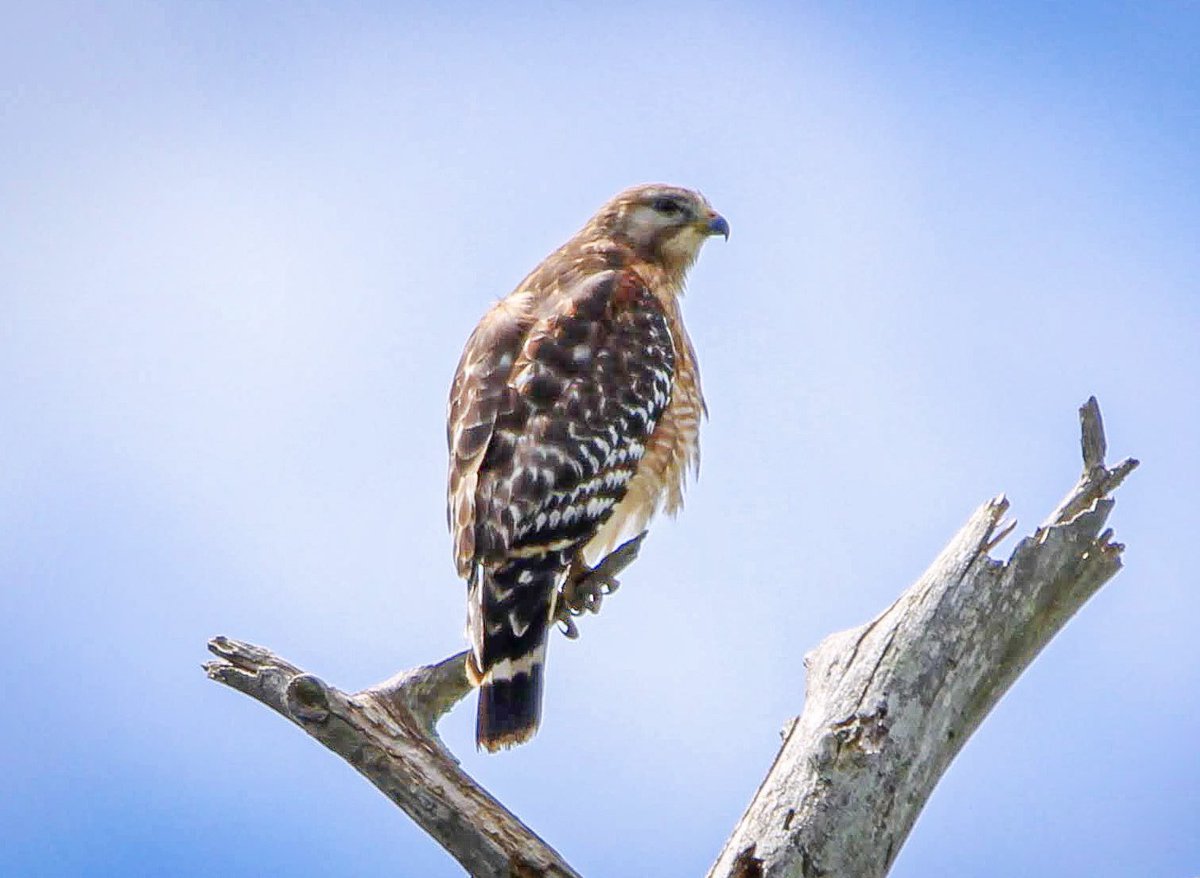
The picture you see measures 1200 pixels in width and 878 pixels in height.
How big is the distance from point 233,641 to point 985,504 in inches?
90.9

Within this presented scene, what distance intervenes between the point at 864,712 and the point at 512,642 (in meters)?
1.63

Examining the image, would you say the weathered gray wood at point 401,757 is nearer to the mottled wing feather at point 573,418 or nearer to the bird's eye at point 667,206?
the mottled wing feather at point 573,418

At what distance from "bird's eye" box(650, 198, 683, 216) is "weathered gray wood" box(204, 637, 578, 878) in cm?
367

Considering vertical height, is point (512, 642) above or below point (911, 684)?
above

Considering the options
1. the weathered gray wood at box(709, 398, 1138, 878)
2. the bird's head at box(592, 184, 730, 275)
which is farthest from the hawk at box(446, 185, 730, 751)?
the weathered gray wood at box(709, 398, 1138, 878)

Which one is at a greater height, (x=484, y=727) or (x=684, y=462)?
(x=684, y=462)

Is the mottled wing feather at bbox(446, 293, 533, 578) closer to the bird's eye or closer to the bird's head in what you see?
the bird's head

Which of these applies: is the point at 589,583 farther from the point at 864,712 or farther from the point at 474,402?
the point at 864,712

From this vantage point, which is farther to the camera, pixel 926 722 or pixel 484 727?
pixel 484 727

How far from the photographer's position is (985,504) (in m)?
4.88

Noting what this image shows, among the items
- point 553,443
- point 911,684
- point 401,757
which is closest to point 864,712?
point 911,684

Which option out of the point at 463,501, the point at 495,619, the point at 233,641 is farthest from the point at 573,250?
the point at 233,641

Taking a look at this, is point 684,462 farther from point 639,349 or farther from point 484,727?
point 484,727

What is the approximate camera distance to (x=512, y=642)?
586 centimetres
